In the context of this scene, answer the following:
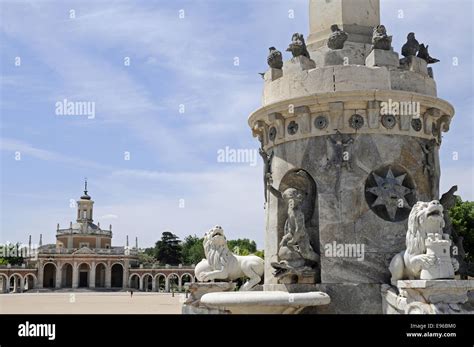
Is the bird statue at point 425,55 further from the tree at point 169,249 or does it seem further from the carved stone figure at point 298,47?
the tree at point 169,249

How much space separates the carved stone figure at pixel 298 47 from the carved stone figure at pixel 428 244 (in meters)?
3.77

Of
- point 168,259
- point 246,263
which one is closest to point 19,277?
point 168,259

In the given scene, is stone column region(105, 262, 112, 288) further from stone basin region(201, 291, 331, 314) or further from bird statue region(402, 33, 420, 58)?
stone basin region(201, 291, 331, 314)

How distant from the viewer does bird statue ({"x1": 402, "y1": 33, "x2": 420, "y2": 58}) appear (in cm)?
1169

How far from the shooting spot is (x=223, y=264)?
1238 centimetres

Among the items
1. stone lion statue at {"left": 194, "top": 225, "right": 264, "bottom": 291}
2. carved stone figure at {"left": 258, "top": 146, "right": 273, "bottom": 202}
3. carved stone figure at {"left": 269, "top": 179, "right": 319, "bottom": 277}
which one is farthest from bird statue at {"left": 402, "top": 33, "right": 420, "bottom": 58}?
stone lion statue at {"left": 194, "top": 225, "right": 264, "bottom": 291}

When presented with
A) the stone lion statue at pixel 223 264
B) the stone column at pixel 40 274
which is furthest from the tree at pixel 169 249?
the stone lion statue at pixel 223 264

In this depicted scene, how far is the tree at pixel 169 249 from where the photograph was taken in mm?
112000

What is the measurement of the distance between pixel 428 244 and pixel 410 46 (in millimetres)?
4414

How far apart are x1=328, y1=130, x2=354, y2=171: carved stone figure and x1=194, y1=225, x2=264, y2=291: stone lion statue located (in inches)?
115

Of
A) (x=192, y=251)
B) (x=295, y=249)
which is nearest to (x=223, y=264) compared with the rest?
(x=295, y=249)

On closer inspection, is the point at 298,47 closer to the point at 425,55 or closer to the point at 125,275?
the point at 425,55
